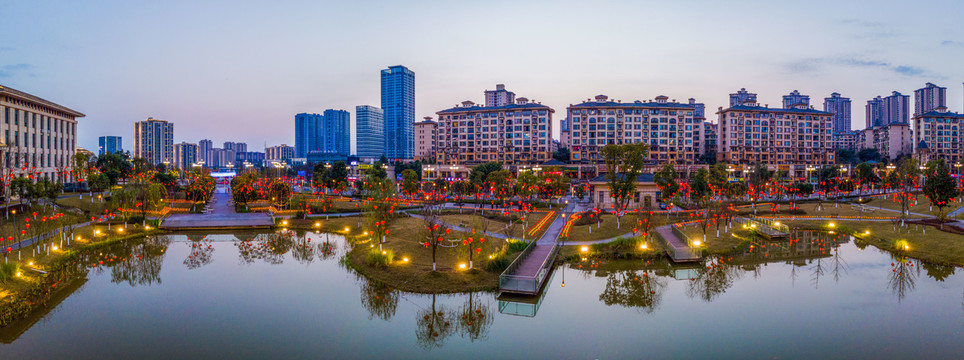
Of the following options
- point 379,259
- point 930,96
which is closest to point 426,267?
point 379,259

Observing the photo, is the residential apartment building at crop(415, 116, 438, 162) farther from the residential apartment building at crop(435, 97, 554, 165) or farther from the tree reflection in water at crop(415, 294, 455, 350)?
the tree reflection in water at crop(415, 294, 455, 350)

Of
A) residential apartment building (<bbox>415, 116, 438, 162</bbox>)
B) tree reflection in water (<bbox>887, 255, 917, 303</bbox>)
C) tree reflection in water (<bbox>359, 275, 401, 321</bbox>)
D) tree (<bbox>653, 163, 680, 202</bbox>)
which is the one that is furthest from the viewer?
residential apartment building (<bbox>415, 116, 438, 162</bbox>)

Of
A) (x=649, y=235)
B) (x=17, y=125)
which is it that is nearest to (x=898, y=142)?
(x=649, y=235)

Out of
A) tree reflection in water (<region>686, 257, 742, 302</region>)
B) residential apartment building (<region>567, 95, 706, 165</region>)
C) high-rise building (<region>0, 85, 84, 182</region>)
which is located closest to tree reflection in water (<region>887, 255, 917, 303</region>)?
tree reflection in water (<region>686, 257, 742, 302</region>)

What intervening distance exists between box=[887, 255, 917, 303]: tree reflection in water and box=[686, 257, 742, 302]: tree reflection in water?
229 inches

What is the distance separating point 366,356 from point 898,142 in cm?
14456

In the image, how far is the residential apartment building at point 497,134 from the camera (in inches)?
3844

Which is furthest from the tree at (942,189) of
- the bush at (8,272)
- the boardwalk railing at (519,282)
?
the bush at (8,272)

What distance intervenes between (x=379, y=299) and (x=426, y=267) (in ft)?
13.2

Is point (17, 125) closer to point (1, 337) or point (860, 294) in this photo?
point (1, 337)

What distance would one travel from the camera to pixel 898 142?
379 feet

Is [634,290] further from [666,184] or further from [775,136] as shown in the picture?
[775,136]

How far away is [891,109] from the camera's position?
193625 millimetres

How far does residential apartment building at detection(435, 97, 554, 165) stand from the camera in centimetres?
9762
